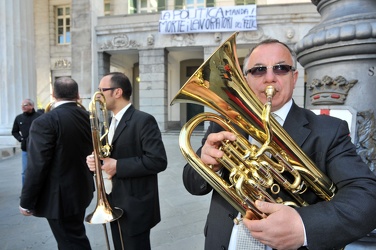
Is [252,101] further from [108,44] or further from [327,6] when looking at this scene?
[108,44]

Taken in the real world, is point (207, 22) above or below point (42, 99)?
above

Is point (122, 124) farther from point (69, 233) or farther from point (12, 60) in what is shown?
point (12, 60)

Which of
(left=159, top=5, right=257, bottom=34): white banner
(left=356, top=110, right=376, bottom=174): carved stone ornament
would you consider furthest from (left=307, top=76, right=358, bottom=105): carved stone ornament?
(left=159, top=5, right=257, bottom=34): white banner

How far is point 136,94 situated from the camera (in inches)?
701

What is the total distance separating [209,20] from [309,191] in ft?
40.0

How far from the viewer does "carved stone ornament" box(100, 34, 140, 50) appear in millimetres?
13328

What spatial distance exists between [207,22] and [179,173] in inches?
334

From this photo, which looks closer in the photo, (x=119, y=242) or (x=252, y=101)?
(x=252, y=101)

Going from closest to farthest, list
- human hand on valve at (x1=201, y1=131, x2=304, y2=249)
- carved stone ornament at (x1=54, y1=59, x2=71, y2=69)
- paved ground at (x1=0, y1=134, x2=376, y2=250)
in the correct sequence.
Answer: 1. human hand on valve at (x1=201, y1=131, x2=304, y2=249)
2. paved ground at (x1=0, y1=134, x2=376, y2=250)
3. carved stone ornament at (x1=54, y1=59, x2=71, y2=69)

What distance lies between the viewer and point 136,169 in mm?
2205

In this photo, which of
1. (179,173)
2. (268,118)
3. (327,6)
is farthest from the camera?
(179,173)

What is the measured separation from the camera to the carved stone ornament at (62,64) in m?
19.0

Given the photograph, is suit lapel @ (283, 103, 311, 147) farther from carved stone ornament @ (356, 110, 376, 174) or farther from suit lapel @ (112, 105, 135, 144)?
suit lapel @ (112, 105, 135, 144)

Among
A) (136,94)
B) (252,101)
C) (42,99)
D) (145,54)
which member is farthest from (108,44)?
(252,101)
